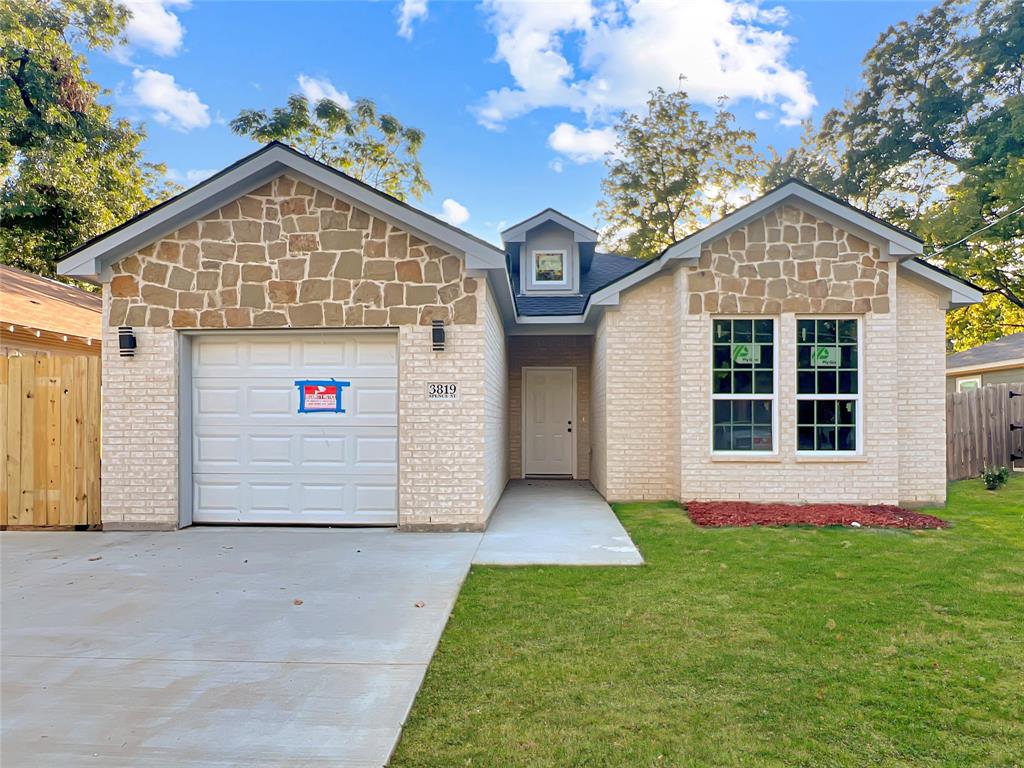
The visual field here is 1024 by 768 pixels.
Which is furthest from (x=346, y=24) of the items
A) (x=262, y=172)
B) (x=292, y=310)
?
(x=292, y=310)

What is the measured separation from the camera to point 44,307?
36.5 ft

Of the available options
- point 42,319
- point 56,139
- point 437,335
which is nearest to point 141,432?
point 437,335

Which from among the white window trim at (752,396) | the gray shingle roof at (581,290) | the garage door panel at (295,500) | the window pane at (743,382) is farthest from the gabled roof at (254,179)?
the window pane at (743,382)

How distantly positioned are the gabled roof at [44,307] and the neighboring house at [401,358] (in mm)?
4235

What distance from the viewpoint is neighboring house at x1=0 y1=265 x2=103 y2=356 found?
9.75 metres

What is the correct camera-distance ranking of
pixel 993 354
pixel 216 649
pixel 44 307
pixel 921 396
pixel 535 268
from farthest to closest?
pixel 993 354 < pixel 535 268 < pixel 44 307 < pixel 921 396 < pixel 216 649

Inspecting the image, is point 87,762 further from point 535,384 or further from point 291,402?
point 535,384

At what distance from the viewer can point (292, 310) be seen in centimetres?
724

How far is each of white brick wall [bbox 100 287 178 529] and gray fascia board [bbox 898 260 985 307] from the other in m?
10.5

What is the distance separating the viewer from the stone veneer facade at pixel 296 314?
7.20 meters

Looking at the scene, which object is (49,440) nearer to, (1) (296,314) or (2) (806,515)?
(1) (296,314)

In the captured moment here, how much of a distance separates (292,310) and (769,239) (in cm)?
687

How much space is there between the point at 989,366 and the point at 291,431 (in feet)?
62.9

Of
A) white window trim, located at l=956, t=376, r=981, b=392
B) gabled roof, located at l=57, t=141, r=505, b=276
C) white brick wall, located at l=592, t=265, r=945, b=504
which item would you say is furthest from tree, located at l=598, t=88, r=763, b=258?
gabled roof, located at l=57, t=141, r=505, b=276
